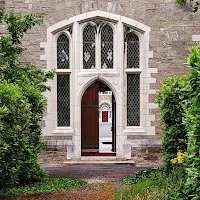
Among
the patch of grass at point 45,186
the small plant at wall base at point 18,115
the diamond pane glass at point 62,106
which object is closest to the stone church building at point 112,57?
the diamond pane glass at point 62,106

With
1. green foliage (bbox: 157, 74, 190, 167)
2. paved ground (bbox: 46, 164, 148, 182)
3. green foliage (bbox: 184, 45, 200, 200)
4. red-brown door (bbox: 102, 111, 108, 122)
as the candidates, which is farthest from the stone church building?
red-brown door (bbox: 102, 111, 108, 122)

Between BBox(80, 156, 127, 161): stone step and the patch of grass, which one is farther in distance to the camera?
BBox(80, 156, 127, 161): stone step

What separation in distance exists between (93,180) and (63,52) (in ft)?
15.3

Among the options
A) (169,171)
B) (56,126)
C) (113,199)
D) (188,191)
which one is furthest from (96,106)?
(188,191)

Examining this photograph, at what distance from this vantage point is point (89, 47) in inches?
515

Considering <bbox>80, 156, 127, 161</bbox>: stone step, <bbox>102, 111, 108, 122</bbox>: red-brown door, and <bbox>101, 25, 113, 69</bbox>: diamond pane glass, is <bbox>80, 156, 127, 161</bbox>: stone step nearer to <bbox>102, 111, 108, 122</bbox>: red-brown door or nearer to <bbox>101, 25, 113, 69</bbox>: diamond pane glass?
<bbox>101, 25, 113, 69</bbox>: diamond pane glass

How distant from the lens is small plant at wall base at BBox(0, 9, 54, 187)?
696cm

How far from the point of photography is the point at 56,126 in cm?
1291

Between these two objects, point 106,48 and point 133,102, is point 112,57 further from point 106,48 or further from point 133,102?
point 133,102

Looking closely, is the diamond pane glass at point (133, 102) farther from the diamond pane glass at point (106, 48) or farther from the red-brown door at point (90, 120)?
the red-brown door at point (90, 120)

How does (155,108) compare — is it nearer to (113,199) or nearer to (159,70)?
(159,70)

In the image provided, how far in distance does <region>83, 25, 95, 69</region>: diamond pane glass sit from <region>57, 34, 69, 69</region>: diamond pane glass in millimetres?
476

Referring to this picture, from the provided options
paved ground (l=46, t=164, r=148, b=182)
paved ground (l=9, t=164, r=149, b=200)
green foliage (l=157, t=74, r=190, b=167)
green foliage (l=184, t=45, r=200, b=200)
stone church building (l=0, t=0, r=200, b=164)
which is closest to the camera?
green foliage (l=184, t=45, r=200, b=200)

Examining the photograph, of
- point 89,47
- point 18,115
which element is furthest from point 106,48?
point 18,115
